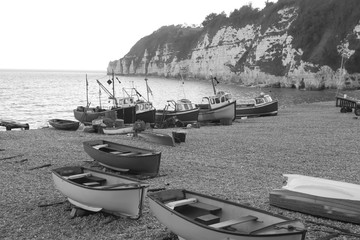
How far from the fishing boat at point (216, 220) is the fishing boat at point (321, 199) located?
2899mm

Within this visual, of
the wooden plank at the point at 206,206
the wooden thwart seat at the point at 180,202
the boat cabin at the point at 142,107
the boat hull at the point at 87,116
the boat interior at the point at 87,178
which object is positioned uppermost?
the wooden thwart seat at the point at 180,202

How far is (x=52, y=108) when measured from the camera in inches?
2408

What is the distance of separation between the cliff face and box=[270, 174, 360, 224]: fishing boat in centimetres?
5342

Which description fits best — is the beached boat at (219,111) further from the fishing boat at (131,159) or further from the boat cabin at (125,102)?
the fishing boat at (131,159)

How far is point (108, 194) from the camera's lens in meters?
9.45

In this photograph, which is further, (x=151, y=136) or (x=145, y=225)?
(x=151, y=136)

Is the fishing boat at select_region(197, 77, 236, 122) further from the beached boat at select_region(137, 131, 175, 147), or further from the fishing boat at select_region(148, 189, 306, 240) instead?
the fishing boat at select_region(148, 189, 306, 240)

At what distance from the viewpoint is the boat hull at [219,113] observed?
37875 mm

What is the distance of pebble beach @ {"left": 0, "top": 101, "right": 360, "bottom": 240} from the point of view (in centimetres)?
954

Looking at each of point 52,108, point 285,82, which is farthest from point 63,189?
point 285,82

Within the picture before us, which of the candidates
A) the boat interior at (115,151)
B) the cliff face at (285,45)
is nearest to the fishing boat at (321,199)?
the boat interior at (115,151)

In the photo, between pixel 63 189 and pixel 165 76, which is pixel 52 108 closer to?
pixel 63 189

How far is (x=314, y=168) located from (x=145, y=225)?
365 inches

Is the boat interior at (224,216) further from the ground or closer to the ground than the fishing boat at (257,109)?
further from the ground
